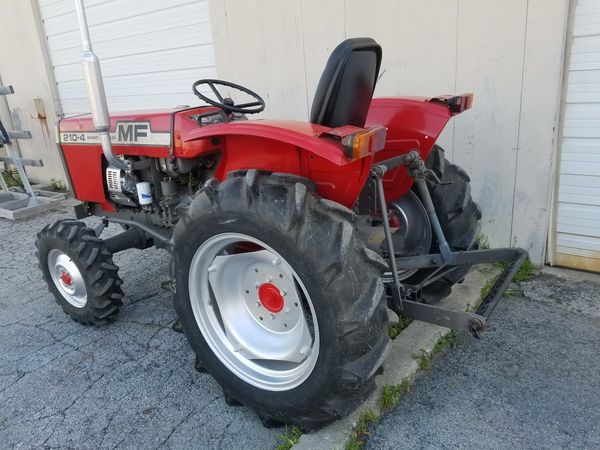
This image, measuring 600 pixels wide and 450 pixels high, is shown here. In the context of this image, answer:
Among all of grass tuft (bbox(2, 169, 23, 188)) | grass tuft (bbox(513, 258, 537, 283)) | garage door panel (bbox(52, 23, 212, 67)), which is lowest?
grass tuft (bbox(513, 258, 537, 283))

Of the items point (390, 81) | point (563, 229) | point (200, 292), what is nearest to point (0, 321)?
point (200, 292)

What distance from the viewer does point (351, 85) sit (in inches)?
75.4

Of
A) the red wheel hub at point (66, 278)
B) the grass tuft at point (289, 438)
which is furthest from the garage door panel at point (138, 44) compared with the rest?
the grass tuft at point (289, 438)

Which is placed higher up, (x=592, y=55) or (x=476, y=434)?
(x=592, y=55)

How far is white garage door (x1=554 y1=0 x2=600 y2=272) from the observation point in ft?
9.25

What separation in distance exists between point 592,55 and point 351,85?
183cm

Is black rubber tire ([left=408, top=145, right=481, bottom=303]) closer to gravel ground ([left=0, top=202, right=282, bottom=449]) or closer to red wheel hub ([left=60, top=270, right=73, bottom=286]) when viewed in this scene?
gravel ground ([left=0, top=202, right=282, bottom=449])

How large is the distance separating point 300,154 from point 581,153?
2.13m

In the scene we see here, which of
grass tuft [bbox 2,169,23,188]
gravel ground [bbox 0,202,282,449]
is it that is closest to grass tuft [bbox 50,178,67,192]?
grass tuft [bbox 2,169,23,188]

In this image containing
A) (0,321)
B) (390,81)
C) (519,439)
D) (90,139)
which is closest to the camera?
(519,439)

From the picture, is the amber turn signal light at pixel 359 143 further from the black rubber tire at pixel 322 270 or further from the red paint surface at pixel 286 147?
the black rubber tire at pixel 322 270

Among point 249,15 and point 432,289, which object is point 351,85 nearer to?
point 432,289

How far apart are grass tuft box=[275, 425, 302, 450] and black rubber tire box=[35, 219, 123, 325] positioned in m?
1.43

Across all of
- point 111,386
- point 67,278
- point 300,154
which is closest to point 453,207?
point 300,154
